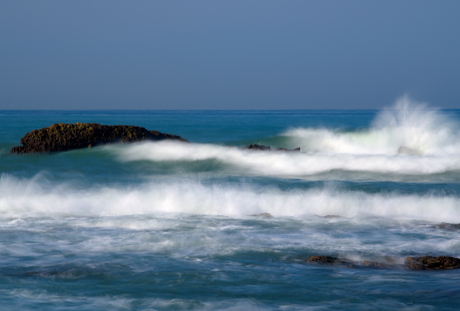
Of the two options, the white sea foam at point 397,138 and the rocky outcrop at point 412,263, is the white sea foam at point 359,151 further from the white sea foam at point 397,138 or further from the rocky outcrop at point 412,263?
the rocky outcrop at point 412,263

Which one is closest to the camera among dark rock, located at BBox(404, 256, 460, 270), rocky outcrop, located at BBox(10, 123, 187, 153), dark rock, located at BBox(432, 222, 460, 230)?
dark rock, located at BBox(404, 256, 460, 270)

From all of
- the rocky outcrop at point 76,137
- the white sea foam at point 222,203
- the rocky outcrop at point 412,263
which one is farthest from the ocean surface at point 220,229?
the rocky outcrop at point 76,137

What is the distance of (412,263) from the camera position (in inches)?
264

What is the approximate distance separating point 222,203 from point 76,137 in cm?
958

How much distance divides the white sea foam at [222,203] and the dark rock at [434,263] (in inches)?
146

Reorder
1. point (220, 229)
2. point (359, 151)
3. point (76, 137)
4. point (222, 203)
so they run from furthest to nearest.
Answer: point (359, 151) → point (76, 137) → point (222, 203) → point (220, 229)

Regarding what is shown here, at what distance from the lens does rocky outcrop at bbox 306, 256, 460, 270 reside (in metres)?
6.58

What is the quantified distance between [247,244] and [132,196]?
5011mm

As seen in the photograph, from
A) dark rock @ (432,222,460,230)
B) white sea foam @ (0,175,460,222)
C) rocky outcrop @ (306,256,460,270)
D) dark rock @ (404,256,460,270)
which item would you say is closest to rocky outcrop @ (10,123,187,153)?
white sea foam @ (0,175,460,222)

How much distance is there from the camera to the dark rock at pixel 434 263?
21.5 ft

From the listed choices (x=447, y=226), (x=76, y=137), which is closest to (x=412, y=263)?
(x=447, y=226)

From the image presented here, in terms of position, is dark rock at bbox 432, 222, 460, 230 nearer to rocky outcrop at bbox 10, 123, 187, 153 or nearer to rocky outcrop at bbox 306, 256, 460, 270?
rocky outcrop at bbox 306, 256, 460, 270

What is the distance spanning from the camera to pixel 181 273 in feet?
21.0

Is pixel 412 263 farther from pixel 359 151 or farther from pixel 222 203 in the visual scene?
pixel 359 151
